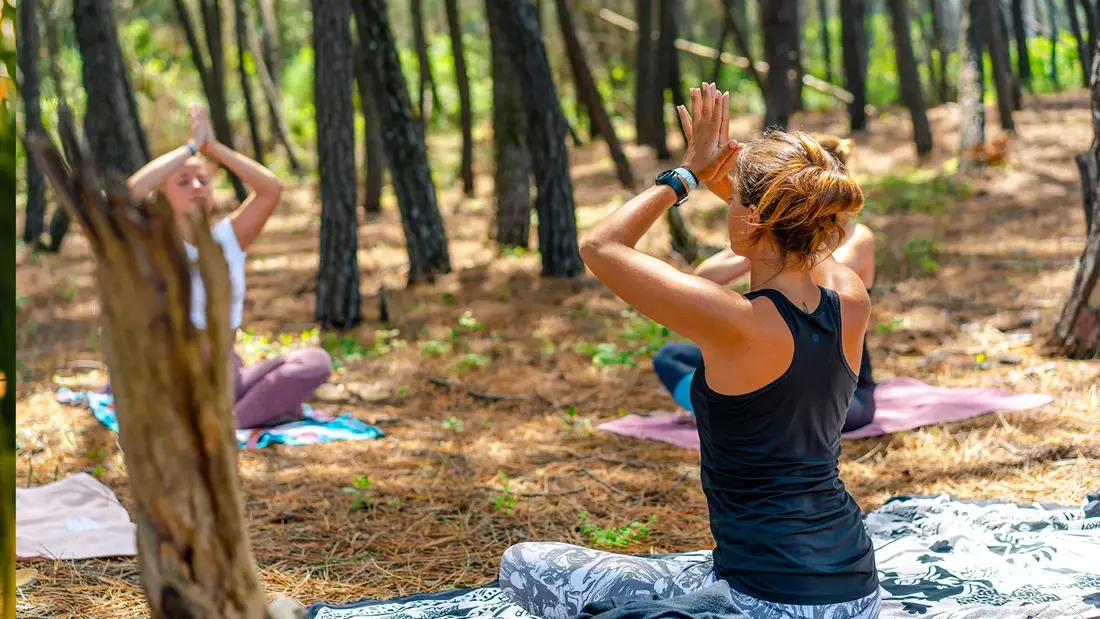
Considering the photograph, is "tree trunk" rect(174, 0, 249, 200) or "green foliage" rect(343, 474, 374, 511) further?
"tree trunk" rect(174, 0, 249, 200)

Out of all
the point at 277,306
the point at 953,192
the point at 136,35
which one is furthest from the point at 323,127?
the point at 136,35

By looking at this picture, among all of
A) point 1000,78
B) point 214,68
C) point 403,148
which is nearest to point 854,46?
point 1000,78

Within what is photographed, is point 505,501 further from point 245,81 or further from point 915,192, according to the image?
point 245,81

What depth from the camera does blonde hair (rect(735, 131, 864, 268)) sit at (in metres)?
2.26

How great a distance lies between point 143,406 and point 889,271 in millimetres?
7454

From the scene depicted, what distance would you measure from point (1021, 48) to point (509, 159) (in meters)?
12.8

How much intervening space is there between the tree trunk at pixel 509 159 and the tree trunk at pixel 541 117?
3.28ft

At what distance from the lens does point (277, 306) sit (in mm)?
8188

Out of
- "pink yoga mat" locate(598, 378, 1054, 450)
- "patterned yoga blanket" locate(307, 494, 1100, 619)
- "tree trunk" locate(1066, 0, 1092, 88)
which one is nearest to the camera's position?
"patterned yoga blanket" locate(307, 494, 1100, 619)

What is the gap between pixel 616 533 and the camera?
3855 mm

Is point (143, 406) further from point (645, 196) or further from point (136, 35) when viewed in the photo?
point (136, 35)

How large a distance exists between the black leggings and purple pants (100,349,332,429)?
1.80 meters

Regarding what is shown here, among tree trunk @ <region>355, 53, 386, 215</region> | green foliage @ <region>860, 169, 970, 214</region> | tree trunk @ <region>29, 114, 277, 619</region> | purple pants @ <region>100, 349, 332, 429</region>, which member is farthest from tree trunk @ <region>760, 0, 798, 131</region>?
tree trunk @ <region>29, 114, 277, 619</region>

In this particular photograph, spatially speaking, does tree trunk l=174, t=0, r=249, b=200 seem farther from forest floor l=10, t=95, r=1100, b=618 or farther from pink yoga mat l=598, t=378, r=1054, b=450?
pink yoga mat l=598, t=378, r=1054, b=450
